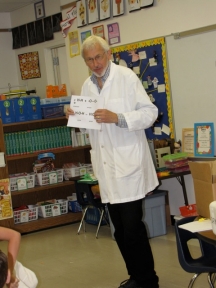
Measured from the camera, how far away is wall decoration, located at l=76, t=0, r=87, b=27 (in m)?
6.75

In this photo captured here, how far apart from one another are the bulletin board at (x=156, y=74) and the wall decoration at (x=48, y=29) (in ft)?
7.87

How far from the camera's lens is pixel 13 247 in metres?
2.71

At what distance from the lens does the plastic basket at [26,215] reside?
657cm

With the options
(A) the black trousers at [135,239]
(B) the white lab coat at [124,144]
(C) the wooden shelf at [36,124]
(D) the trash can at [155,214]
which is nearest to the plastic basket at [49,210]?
(C) the wooden shelf at [36,124]

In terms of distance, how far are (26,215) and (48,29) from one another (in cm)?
313

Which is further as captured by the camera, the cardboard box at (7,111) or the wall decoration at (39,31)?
Answer: the wall decoration at (39,31)

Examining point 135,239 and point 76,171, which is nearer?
point 135,239

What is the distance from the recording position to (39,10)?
8.48 m

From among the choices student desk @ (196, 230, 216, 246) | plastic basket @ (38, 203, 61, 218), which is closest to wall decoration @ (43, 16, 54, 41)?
plastic basket @ (38, 203, 61, 218)

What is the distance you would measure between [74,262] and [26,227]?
149 centimetres

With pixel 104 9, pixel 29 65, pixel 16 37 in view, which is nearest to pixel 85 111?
pixel 104 9

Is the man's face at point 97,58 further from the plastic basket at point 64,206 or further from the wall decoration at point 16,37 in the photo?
the wall decoration at point 16,37

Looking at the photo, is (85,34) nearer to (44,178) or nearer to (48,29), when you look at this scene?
(48,29)

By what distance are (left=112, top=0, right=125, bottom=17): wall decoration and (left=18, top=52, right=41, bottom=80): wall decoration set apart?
9.17ft
